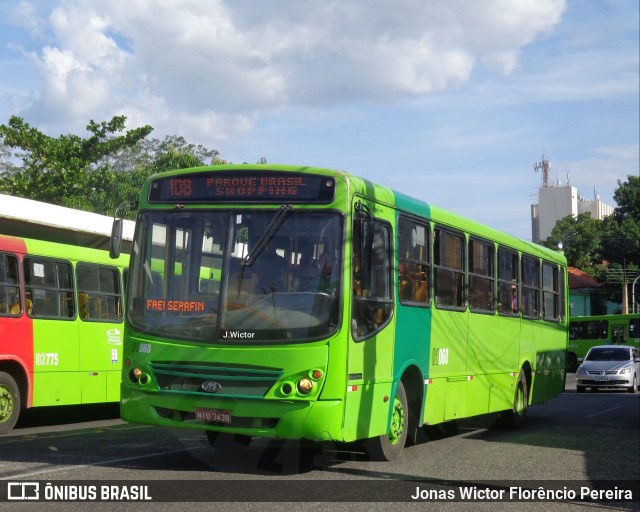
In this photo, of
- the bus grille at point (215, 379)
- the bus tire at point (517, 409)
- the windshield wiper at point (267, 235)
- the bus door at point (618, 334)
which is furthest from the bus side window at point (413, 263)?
the bus door at point (618, 334)

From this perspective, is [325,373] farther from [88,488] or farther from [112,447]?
[112,447]

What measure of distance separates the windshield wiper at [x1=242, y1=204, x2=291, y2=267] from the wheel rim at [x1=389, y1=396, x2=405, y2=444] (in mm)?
2607

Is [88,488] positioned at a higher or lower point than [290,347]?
lower

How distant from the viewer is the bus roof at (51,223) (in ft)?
61.6

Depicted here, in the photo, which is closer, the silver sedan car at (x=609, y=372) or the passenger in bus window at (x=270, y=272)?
the passenger in bus window at (x=270, y=272)

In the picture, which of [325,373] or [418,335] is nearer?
[325,373]

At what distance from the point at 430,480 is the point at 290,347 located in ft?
6.36

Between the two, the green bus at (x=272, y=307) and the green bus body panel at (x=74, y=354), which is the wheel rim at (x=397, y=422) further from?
the green bus body panel at (x=74, y=354)

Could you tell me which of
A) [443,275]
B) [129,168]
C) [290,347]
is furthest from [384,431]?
[129,168]

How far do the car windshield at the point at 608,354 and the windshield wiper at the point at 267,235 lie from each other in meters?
24.8

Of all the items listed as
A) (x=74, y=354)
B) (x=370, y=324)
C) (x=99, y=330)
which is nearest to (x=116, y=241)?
(x=370, y=324)

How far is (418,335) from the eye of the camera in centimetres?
1211

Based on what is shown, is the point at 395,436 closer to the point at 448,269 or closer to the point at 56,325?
the point at 448,269

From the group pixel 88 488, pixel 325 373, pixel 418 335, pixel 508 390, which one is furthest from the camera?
Answer: pixel 508 390
